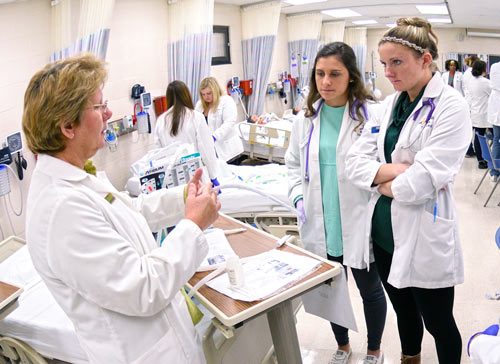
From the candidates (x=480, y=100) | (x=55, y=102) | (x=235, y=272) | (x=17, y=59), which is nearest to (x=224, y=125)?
(x=17, y=59)

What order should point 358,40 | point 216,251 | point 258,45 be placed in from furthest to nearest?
point 358,40
point 258,45
point 216,251

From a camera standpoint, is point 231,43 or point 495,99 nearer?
point 495,99

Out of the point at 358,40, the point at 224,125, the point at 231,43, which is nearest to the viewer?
the point at 224,125

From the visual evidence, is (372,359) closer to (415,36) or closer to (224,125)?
(415,36)

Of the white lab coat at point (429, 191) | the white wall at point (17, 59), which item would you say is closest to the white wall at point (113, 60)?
the white wall at point (17, 59)

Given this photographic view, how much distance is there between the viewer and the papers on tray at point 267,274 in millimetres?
1527

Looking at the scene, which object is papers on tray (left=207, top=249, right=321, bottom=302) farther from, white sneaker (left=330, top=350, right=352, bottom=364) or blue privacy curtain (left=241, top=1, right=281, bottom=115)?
blue privacy curtain (left=241, top=1, right=281, bottom=115)

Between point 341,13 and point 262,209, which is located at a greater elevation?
point 341,13

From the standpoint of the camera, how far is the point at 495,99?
5.57 meters

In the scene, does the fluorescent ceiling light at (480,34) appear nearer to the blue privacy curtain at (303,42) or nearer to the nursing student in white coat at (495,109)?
the blue privacy curtain at (303,42)

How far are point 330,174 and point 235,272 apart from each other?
2.61ft

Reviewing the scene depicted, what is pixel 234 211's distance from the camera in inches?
143

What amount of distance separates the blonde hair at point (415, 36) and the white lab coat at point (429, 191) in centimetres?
12

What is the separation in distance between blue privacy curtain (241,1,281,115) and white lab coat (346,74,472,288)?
17.2ft
